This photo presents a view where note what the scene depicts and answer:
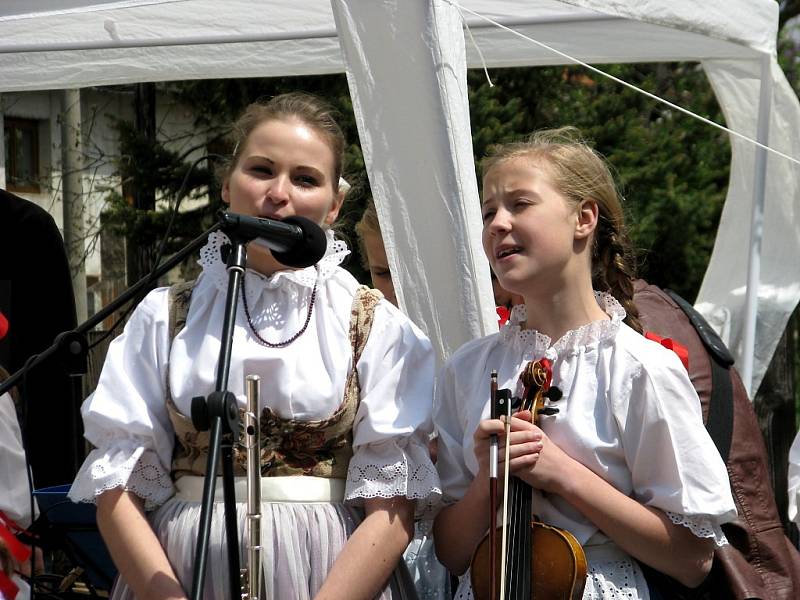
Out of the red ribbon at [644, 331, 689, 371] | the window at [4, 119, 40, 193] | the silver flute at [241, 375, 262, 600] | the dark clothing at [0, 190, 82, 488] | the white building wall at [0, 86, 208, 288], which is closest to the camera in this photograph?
the silver flute at [241, 375, 262, 600]

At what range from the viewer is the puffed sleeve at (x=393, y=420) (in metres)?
2.35

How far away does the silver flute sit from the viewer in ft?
6.43

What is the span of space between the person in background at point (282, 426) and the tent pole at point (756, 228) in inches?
104

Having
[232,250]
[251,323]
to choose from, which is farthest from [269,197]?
[232,250]

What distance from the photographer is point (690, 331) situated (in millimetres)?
3211

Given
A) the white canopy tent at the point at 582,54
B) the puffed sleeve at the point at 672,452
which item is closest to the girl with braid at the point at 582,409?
the puffed sleeve at the point at 672,452

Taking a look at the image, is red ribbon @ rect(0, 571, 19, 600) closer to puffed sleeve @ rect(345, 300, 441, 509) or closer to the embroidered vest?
the embroidered vest

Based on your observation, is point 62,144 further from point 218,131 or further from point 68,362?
point 68,362

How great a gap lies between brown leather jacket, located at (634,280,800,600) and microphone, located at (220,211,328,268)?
128 centimetres

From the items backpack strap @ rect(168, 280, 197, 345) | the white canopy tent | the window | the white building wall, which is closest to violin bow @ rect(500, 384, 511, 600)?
backpack strap @ rect(168, 280, 197, 345)

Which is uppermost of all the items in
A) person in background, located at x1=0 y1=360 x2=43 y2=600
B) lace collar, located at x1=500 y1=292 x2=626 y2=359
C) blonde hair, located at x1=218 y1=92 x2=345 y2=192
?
blonde hair, located at x1=218 y1=92 x2=345 y2=192

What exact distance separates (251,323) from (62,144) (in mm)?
6418

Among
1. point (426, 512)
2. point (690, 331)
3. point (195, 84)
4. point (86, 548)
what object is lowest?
point (86, 548)

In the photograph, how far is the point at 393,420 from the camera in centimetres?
236
